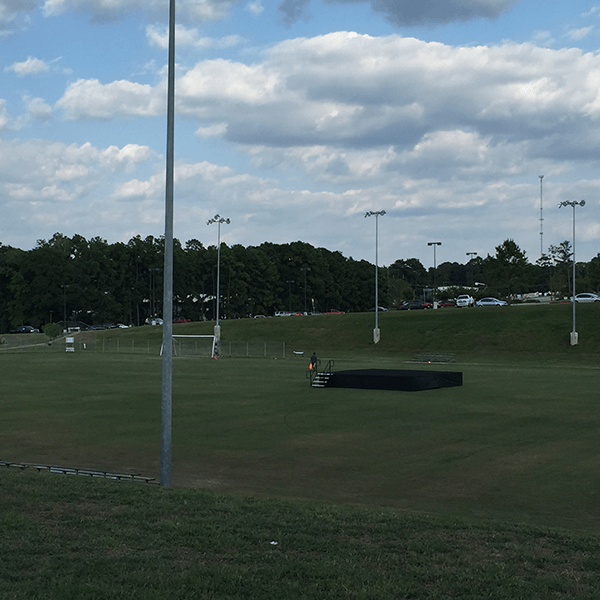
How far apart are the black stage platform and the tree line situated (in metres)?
80.2

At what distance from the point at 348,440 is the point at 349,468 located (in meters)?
4.24

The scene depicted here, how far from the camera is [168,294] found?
48.7ft

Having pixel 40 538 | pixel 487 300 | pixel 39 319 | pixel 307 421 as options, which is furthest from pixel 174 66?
pixel 39 319

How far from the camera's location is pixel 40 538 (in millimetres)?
9438

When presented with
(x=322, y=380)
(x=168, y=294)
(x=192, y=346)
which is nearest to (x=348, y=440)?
(x=168, y=294)

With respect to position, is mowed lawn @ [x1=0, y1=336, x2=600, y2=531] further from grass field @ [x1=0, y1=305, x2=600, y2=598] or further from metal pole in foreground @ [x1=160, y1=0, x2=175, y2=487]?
metal pole in foreground @ [x1=160, y1=0, x2=175, y2=487]

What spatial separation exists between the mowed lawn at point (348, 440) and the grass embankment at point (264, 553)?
344 centimetres

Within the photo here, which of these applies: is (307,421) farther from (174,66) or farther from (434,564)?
(434,564)

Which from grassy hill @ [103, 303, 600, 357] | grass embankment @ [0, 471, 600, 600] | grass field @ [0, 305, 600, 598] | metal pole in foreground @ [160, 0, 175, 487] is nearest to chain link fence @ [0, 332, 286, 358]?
grassy hill @ [103, 303, 600, 357]

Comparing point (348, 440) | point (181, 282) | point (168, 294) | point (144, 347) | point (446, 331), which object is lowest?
point (144, 347)

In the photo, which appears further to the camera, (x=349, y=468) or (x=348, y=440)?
(x=348, y=440)

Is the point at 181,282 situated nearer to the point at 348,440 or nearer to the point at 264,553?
the point at 348,440

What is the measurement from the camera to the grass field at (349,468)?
853cm

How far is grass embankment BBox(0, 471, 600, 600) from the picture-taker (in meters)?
7.61
